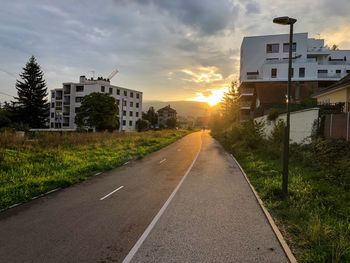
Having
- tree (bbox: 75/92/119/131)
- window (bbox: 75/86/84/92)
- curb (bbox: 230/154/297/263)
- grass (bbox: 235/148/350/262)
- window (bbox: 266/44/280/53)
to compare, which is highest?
window (bbox: 266/44/280/53)

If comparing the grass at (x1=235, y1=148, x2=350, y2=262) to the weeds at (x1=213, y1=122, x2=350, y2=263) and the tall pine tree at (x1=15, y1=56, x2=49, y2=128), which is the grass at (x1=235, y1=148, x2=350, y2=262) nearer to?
the weeds at (x1=213, y1=122, x2=350, y2=263)

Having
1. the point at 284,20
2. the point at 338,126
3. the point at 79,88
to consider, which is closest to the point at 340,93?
the point at 338,126

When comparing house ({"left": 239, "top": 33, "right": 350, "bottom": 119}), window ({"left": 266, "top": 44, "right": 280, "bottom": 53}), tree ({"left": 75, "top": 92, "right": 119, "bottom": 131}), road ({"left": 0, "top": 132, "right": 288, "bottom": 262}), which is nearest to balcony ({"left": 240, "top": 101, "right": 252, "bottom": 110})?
house ({"left": 239, "top": 33, "right": 350, "bottom": 119})

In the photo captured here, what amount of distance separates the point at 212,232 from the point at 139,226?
1639 mm

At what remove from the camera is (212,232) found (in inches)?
301

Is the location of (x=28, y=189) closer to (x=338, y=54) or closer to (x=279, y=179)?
(x=279, y=179)

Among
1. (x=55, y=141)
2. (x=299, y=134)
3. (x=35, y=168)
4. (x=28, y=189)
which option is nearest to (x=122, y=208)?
(x=28, y=189)

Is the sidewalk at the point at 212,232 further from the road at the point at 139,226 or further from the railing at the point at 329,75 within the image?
the railing at the point at 329,75

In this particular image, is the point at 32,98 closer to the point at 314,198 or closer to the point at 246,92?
the point at 246,92

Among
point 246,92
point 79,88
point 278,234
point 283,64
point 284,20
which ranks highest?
point 283,64

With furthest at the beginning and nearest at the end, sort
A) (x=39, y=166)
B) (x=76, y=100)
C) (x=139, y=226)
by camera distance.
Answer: (x=76, y=100), (x=39, y=166), (x=139, y=226)

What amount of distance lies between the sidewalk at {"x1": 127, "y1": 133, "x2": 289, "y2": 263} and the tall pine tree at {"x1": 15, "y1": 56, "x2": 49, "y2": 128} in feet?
218

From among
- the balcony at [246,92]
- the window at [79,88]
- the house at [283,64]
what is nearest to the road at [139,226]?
the house at [283,64]

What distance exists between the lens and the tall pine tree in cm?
7250
